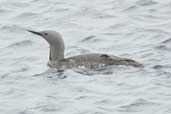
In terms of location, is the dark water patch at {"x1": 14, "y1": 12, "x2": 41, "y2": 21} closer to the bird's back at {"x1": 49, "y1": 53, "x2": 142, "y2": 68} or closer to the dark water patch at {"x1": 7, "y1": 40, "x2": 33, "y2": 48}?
the dark water patch at {"x1": 7, "y1": 40, "x2": 33, "y2": 48}

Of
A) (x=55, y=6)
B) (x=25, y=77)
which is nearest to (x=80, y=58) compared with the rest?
(x=25, y=77)

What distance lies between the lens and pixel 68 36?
1652 centimetres

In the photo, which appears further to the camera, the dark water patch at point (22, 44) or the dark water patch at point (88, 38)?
the dark water patch at point (88, 38)

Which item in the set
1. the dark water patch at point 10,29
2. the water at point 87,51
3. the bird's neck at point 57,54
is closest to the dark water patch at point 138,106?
the water at point 87,51

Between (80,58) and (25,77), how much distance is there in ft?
3.63

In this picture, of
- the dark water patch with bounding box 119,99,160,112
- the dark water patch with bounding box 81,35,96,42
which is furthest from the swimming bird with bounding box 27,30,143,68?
the dark water patch with bounding box 119,99,160,112

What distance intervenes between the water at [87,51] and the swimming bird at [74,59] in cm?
15

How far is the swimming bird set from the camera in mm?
13797

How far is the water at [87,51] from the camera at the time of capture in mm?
11984

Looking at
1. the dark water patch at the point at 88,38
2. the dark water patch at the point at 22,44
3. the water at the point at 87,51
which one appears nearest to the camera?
the water at the point at 87,51

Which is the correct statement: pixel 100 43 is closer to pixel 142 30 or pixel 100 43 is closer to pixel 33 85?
pixel 142 30

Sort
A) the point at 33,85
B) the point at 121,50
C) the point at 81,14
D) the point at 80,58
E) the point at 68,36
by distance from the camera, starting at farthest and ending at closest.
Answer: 1. the point at 81,14
2. the point at 68,36
3. the point at 121,50
4. the point at 80,58
5. the point at 33,85

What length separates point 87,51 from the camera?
609 inches

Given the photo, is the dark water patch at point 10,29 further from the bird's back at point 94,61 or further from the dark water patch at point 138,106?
the dark water patch at point 138,106
